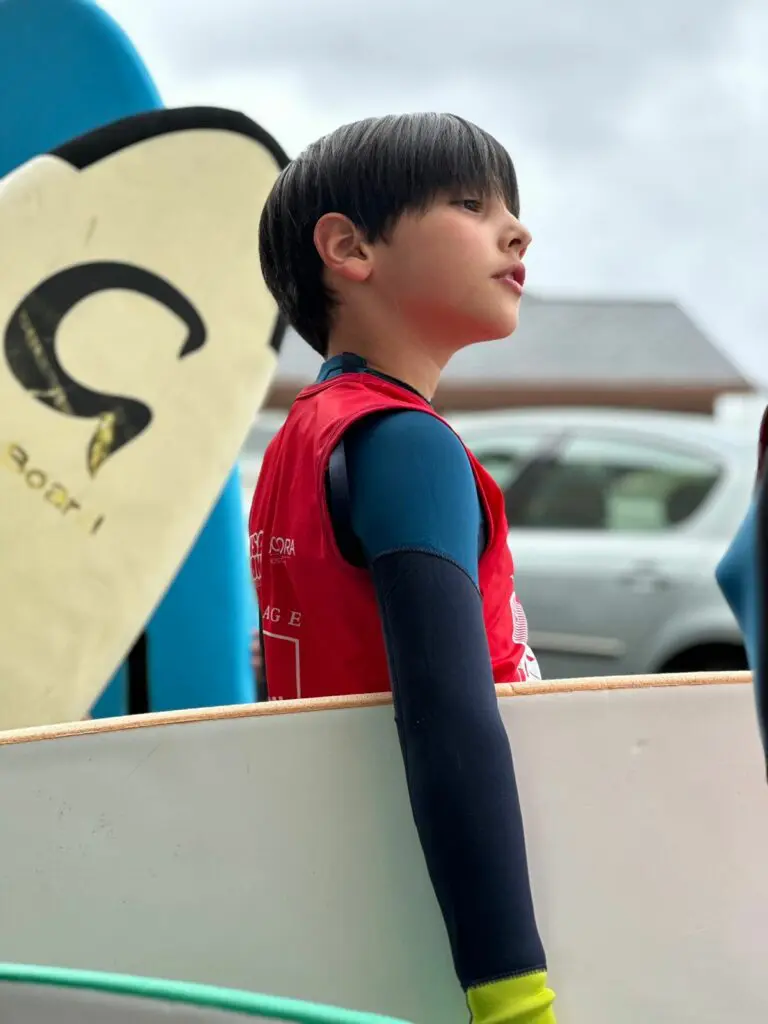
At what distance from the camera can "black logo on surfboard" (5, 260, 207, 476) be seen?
174cm

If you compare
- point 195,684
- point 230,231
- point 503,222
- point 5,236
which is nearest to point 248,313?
point 230,231

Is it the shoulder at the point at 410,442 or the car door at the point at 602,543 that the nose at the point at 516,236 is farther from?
the car door at the point at 602,543

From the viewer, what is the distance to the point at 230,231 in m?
1.96

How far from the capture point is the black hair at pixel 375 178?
3.08 feet

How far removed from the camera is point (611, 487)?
13.5ft

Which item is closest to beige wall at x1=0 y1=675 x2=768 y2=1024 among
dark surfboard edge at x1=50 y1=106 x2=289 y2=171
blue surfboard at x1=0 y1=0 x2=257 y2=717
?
dark surfboard edge at x1=50 y1=106 x2=289 y2=171

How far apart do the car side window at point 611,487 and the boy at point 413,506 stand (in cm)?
313

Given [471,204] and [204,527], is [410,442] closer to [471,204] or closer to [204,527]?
[471,204]

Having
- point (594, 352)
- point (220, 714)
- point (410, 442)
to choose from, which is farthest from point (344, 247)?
point (594, 352)

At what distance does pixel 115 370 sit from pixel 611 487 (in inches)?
100

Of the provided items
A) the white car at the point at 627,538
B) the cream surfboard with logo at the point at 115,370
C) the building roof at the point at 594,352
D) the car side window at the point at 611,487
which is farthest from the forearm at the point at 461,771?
the building roof at the point at 594,352

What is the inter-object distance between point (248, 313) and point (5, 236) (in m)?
0.41

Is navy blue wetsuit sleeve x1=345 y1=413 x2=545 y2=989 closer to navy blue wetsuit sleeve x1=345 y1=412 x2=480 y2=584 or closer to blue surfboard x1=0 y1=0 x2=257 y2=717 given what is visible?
navy blue wetsuit sleeve x1=345 y1=412 x2=480 y2=584

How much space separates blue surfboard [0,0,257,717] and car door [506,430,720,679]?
1831 mm
